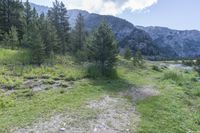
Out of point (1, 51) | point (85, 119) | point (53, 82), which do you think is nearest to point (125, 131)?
point (85, 119)

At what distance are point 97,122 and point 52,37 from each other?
149 ft

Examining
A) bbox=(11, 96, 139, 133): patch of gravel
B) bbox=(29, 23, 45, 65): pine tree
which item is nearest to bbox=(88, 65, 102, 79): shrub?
bbox=(29, 23, 45, 65): pine tree

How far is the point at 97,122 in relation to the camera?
21.6 m

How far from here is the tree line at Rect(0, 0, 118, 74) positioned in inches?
2048

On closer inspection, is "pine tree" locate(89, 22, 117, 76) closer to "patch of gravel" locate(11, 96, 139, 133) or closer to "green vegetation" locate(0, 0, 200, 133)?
"green vegetation" locate(0, 0, 200, 133)

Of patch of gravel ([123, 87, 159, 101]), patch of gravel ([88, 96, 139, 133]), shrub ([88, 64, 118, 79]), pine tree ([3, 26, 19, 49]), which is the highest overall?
pine tree ([3, 26, 19, 49])

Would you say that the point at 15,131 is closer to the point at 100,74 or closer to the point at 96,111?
the point at 96,111

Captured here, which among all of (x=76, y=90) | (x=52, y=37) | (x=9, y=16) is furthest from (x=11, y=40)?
(x=76, y=90)

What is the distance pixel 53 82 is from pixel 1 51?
78.1 ft

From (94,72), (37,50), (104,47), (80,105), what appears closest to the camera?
(80,105)

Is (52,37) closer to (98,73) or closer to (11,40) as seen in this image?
(11,40)

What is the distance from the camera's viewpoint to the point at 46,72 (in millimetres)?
45156

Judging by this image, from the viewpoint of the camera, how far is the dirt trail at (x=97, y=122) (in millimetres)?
19859

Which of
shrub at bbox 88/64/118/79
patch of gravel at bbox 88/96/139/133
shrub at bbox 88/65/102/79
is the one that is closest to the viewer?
patch of gravel at bbox 88/96/139/133
